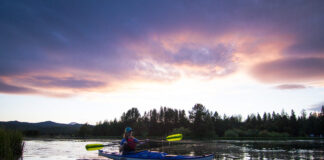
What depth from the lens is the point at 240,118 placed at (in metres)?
142

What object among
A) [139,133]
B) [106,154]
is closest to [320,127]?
[139,133]

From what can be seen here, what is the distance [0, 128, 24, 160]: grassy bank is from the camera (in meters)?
12.1

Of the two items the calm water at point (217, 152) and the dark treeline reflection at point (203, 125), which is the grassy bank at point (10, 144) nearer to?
the calm water at point (217, 152)

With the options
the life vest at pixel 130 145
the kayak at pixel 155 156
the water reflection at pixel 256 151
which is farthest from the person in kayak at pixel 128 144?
the water reflection at pixel 256 151

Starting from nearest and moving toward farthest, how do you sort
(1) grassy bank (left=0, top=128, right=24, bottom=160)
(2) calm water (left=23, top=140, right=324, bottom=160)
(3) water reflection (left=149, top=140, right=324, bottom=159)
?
1. (1) grassy bank (left=0, top=128, right=24, bottom=160)
2. (2) calm water (left=23, top=140, right=324, bottom=160)
3. (3) water reflection (left=149, top=140, right=324, bottom=159)

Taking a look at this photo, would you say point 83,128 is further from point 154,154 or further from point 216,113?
point 154,154

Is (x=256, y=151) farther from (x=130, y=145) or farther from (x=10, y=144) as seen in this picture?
(x=10, y=144)

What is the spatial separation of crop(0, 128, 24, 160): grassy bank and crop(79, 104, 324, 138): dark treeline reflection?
64184 mm

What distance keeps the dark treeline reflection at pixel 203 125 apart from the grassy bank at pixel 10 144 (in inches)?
2527

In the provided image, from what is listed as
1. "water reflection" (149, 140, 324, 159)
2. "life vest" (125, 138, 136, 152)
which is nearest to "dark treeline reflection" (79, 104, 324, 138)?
"water reflection" (149, 140, 324, 159)

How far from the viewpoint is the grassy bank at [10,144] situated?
12.1m

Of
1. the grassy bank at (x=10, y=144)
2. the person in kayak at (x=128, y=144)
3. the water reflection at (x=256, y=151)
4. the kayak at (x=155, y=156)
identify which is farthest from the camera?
the water reflection at (x=256, y=151)

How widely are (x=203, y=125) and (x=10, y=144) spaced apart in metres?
65.1

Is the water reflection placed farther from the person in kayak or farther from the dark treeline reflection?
the dark treeline reflection
